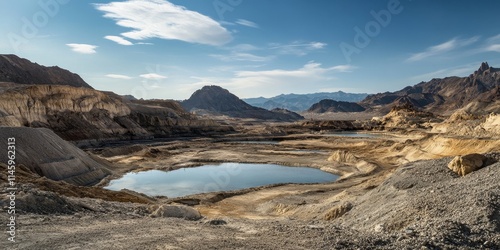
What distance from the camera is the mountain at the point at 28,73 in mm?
123500

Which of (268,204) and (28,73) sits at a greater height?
(28,73)

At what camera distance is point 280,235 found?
11.1 m

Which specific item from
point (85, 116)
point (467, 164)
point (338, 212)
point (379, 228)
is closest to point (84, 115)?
point (85, 116)

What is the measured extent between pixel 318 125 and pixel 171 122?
49.8 metres

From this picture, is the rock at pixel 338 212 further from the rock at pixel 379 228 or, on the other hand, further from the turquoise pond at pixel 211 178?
the turquoise pond at pixel 211 178

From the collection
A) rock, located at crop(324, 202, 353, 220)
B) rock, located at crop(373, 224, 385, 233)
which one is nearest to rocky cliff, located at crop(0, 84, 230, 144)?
rock, located at crop(324, 202, 353, 220)

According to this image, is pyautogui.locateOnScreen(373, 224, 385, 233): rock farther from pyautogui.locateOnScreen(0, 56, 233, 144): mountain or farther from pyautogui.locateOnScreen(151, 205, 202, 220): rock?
pyautogui.locateOnScreen(0, 56, 233, 144): mountain

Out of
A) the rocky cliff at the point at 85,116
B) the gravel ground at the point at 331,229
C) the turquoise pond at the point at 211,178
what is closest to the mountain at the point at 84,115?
the rocky cliff at the point at 85,116

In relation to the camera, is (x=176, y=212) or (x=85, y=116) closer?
(x=176, y=212)

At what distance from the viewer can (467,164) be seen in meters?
15.3

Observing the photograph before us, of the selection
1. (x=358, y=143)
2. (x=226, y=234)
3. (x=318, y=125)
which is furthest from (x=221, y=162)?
(x=318, y=125)

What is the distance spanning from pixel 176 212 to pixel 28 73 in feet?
466

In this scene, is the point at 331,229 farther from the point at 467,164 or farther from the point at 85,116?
the point at 85,116

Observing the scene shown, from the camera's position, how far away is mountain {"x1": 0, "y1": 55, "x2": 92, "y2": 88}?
123500 millimetres
